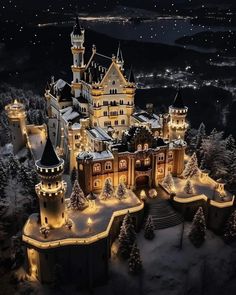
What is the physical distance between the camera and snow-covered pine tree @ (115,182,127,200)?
48.2 m

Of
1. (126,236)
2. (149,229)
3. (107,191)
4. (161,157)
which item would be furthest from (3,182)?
(161,157)

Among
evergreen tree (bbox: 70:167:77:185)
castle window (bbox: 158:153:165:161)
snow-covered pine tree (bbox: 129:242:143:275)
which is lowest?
snow-covered pine tree (bbox: 129:242:143:275)

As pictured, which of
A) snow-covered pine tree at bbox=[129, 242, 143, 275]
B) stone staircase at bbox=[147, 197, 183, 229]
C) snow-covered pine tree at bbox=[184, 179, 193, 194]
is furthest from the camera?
snow-covered pine tree at bbox=[184, 179, 193, 194]

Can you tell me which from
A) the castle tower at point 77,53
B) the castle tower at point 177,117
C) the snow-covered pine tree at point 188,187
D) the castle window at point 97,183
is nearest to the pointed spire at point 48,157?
the castle window at point 97,183

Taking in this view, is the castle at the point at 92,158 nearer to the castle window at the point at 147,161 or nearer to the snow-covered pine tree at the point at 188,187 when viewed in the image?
the castle window at the point at 147,161

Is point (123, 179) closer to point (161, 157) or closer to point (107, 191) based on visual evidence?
point (107, 191)

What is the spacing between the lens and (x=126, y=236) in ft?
142

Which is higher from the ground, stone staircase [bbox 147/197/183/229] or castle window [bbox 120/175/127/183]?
castle window [bbox 120/175/127/183]

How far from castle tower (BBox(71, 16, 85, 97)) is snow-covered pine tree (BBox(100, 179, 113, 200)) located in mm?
23493

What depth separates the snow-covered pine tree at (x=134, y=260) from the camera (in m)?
41.4

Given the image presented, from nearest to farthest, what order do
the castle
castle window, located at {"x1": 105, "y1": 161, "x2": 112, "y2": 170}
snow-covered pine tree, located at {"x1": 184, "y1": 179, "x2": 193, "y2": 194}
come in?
the castle
snow-covered pine tree, located at {"x1": 184, "y1": 179, "x2": 193, "y2": 194}
castle window, located at {"x1": 105, "y1": 161, "x2": 112, "y2": 170}

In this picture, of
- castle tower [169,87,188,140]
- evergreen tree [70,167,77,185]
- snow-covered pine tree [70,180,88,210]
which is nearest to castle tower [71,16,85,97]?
evergreen tree [70,167,77,185]

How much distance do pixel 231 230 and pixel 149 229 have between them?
1071 centimetres

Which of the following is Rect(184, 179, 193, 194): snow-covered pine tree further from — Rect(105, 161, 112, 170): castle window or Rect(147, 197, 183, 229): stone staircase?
Rect(105, 161, 112, 170): castle window
